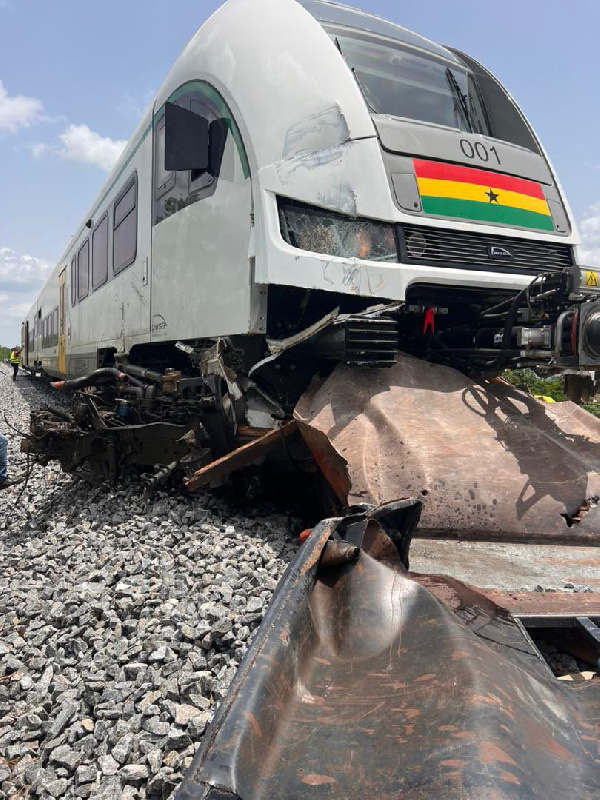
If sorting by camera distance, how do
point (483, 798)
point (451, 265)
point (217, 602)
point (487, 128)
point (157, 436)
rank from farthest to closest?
point (157, 436)
point (487, 128)
point (451, 265)
point (217, 602)
point (483, 798)

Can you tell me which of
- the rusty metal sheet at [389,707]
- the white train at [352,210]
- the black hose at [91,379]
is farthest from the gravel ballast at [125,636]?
the black hose at [91,379]

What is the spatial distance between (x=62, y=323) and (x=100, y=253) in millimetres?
4558

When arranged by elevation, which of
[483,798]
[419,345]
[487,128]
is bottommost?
[483,798]

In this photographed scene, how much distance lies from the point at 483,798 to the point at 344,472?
6.43 ft

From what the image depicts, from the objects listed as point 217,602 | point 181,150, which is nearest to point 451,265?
point 181,150

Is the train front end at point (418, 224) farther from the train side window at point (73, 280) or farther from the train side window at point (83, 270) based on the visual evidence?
the train side window at point (73, 280)

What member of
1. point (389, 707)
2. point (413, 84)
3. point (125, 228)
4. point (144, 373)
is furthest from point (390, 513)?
point (125, 228)

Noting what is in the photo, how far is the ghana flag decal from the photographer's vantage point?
3.73m

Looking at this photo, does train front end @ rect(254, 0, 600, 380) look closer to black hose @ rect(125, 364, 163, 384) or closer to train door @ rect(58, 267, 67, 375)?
black hose @ rect(125, 364, 163, 384)

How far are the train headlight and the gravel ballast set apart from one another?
5.62 ft

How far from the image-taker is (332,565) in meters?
1.81

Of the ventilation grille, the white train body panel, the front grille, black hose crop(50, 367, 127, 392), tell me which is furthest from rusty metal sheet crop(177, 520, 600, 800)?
black hose crop(50, 367, 127, 392)

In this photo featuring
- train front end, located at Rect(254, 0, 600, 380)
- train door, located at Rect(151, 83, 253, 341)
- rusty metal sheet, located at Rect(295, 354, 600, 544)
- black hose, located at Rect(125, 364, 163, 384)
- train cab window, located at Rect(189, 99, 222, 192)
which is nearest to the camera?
rusty metal sheet, located at Rect(295, 354, 600, 544)

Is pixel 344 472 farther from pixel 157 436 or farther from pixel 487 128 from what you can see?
pixel 487 128
